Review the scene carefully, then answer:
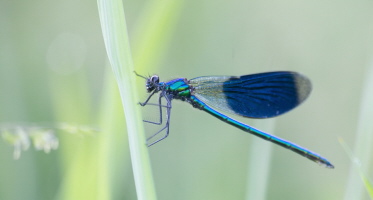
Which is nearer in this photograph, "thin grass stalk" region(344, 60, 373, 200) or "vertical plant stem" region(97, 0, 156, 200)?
"vertical plant stem" region(97, 0, 156, 200)

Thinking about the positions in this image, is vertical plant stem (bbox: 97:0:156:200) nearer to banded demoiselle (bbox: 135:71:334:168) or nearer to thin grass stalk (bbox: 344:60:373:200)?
thin grass stalk (bbox: 344:60:373:200)

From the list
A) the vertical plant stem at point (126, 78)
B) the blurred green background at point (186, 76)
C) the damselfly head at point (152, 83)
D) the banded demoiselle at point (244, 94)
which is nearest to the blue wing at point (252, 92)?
the banded demoiselle at point (244, 94)

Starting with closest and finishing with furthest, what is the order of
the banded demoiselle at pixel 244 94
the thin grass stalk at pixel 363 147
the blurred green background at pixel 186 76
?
the thin grass stalk at pixel 363 147 < the blurred green background at pixel 186 76 < the banded demoiselle at pixel 244 94

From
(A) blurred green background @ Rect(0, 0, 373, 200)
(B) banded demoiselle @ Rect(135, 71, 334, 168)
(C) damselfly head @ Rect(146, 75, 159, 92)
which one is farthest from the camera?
(B) banded demoiselle @ Rect(135, 71, 334, 168)

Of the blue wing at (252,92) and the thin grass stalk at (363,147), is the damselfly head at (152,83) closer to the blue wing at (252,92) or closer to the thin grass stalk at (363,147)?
the blue wing at (252,92)

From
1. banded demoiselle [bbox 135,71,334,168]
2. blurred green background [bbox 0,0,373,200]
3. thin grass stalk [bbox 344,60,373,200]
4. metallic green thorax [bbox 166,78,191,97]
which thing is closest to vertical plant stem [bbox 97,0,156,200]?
blurred green background [bbox 0,0,373,200]

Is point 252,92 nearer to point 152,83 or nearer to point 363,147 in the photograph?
point 152,83

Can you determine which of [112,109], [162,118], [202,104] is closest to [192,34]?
[202,104]
